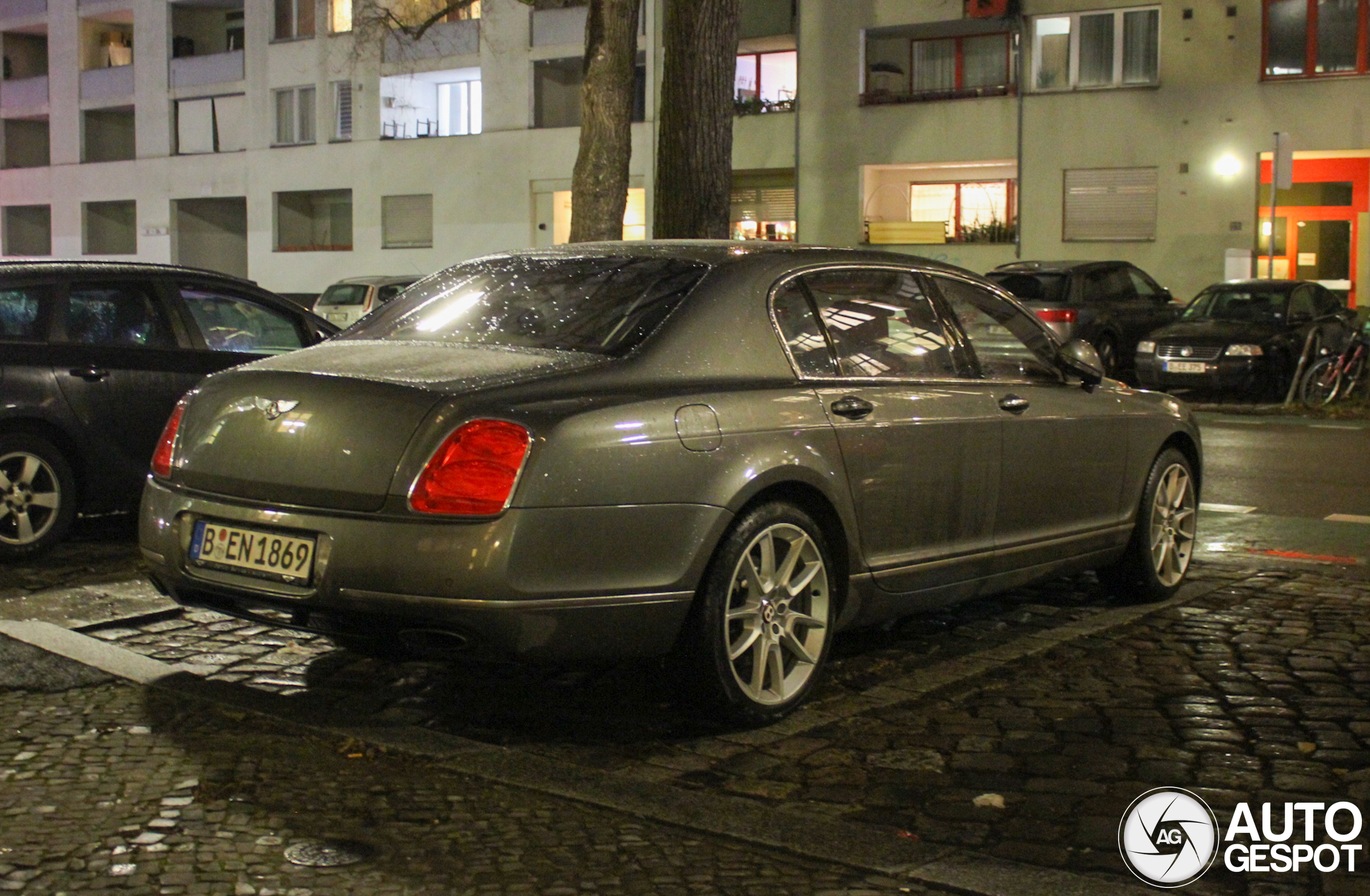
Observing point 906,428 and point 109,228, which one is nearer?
point 906,428

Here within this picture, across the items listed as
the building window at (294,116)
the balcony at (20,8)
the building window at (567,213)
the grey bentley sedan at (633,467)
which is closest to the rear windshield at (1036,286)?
the grey bentley sedan at (633,467)

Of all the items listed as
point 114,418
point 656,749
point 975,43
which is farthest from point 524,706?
point 975,43

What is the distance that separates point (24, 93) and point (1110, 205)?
1449 inches

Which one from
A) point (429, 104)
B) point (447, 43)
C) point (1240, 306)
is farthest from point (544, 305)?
point (429, 104)

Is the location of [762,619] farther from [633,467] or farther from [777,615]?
[633,467]

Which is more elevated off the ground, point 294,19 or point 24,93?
point 294,19

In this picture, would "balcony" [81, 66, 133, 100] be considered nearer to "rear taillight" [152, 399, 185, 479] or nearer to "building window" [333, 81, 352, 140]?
"building window" [333, 81, 352, 140]

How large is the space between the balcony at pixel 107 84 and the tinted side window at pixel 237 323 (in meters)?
44.0

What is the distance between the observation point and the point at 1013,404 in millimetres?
6211

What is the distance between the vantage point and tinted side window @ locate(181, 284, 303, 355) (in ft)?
29.5

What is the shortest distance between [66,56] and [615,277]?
51.1 m

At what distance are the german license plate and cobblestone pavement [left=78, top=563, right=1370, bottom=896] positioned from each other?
63 centimetres

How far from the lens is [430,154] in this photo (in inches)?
1674

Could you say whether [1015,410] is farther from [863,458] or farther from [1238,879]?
[1238,879]
